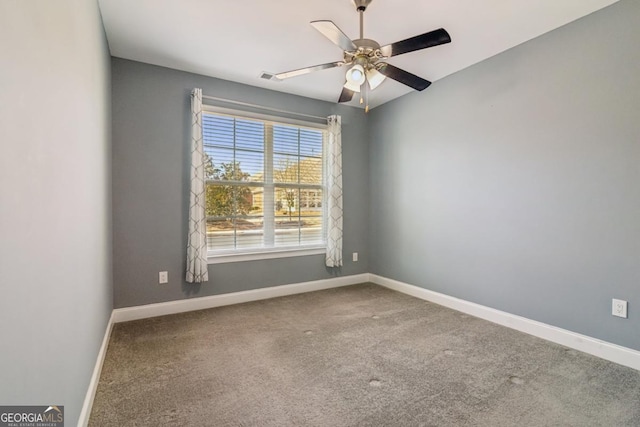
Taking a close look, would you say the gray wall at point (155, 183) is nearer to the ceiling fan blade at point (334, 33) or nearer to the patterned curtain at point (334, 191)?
the patterned curtain at point (334, 191)

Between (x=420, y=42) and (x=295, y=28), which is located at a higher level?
(x=295, y=28)

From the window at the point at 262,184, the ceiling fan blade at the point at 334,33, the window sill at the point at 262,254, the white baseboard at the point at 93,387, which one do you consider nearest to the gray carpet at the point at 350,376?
the white baseboard at the point at 93,387

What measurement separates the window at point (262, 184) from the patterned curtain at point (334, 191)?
160 mm

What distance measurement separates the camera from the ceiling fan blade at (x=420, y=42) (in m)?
1.82

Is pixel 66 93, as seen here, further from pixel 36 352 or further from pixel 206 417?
pixel 206 417

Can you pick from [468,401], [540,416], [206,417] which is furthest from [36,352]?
[540,416]

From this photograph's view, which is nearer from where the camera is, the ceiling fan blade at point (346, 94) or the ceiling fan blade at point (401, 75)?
the ceiling fan blade at point (401, 75)

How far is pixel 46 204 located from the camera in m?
1.06

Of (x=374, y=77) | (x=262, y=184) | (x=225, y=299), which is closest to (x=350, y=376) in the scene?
(x=225, y=299)

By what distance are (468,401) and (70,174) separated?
2.41 m

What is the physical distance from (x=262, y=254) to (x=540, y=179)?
9.80ft

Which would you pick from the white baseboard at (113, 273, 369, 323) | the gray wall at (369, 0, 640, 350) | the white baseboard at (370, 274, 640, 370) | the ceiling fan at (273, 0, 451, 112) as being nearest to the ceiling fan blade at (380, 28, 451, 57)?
the ceiling fan at (273, 0, 451, 112)

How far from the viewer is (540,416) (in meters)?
1.68

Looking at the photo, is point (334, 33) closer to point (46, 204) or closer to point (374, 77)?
point (374, 77)
